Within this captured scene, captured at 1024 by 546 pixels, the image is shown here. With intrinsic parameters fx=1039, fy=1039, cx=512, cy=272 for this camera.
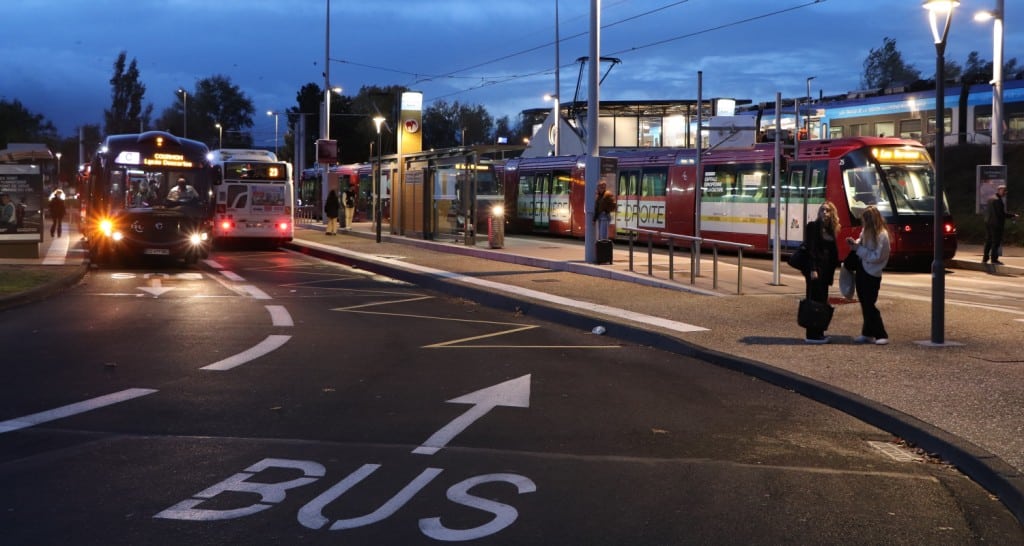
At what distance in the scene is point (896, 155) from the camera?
2358 centimetres

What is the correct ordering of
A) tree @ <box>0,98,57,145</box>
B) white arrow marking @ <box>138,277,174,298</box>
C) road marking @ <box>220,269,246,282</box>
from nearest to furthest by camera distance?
1. white arrow marking @ <box>138,277,174,298</box>
2. road marking @ <box>220,269,246,282</box>
3. tree @ <box>0,98,57,145</box>

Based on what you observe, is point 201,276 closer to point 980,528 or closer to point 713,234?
point 713,234

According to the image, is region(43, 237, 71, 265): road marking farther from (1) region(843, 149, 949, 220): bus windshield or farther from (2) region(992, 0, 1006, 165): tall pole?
(2) region(992, 0, 1006, 165): tall pole

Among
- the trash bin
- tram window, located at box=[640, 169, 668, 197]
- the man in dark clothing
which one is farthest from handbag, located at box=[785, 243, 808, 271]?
tram window, located at box=[640, 169, 668, 197]

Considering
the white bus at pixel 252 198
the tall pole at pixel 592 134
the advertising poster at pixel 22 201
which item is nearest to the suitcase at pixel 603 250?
the tall pole at pixel 592 134

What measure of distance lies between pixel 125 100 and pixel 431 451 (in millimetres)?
116030

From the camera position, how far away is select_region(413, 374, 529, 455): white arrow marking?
690 cm

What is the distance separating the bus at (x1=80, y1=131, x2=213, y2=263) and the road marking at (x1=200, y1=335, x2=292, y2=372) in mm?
12636

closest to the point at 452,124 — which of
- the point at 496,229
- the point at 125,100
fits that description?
the point at 125,100

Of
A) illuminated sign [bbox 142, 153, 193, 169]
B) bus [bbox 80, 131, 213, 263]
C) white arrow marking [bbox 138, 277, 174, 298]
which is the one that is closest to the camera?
white arrow marking [bbox 138, 277, 174, 298]

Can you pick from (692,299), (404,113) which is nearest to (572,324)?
(692,299)

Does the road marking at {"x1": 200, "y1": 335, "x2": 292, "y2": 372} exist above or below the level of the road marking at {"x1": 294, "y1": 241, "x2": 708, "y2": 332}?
below

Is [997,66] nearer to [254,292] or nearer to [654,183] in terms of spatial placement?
[654,183]

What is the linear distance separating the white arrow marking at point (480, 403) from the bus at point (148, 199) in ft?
53.1
